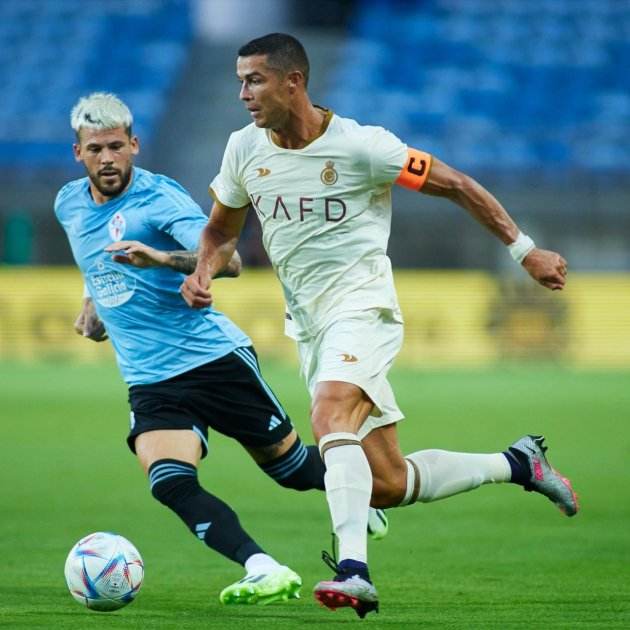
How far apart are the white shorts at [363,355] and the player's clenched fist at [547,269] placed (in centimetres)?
64

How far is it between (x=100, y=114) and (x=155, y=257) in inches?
32.7

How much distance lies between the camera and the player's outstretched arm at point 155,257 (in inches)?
247

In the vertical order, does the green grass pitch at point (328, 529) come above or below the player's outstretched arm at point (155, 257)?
below

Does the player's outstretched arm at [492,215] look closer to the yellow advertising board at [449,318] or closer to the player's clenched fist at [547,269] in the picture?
the player's clenched fist at [547,269]

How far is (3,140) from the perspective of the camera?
2792cm

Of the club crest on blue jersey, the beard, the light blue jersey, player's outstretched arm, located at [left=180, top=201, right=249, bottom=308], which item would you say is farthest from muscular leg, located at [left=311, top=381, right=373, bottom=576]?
the beard

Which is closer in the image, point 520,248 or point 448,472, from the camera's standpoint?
point 520,248

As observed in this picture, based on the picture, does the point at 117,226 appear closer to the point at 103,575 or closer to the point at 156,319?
the point at 156,319

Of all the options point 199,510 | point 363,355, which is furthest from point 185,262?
point 199,510

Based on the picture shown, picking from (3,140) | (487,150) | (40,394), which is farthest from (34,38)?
(40,394)

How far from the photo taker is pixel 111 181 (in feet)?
22.6

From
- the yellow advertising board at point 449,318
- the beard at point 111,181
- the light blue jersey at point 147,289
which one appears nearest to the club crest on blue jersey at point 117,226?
the light blue jersey at point 147,289

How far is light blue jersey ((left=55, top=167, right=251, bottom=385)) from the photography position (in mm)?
6855

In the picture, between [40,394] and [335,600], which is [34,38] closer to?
[40,394]
